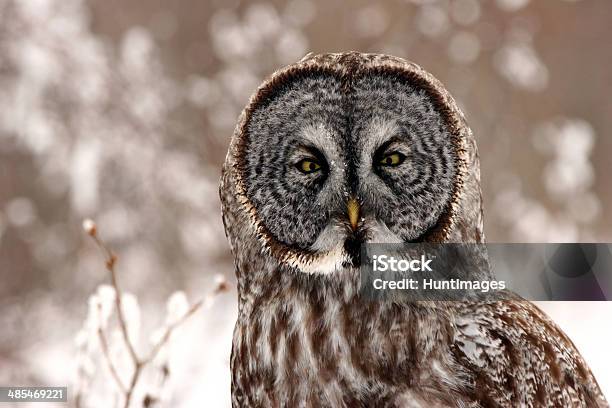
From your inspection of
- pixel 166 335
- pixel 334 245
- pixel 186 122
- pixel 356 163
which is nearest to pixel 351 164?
pixel 356 163

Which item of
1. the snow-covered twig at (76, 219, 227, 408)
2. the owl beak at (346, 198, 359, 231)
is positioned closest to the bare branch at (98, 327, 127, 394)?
the snow-covered twig at (76, 219, 227, 408)

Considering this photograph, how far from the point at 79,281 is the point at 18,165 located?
48 centimetres

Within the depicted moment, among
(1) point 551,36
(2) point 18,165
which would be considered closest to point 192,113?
(2) point 18,165

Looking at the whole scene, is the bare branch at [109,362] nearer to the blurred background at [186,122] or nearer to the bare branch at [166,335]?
the bare branch at [166,335]

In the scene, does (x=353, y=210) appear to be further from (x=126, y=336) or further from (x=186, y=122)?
(x=186, y=122)

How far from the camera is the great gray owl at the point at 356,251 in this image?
0.92 meters

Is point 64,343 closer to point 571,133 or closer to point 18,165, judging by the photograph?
point 18,165

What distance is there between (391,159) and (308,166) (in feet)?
0.36

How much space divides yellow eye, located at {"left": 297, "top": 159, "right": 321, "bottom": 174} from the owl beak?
0.07m

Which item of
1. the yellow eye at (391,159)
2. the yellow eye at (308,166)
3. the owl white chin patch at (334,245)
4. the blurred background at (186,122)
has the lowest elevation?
the owl white chin patch at (334,245)

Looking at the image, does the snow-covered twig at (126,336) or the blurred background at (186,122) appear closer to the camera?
the snow-covered twig at (126,336)

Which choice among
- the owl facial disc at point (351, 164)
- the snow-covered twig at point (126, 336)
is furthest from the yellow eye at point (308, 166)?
the snow-covered twig at point (126, 336)

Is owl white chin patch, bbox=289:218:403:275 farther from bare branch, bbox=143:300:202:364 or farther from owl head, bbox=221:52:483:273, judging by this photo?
bare branch, bbox=143:300:202:364

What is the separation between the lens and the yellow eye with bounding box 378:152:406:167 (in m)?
0.95
